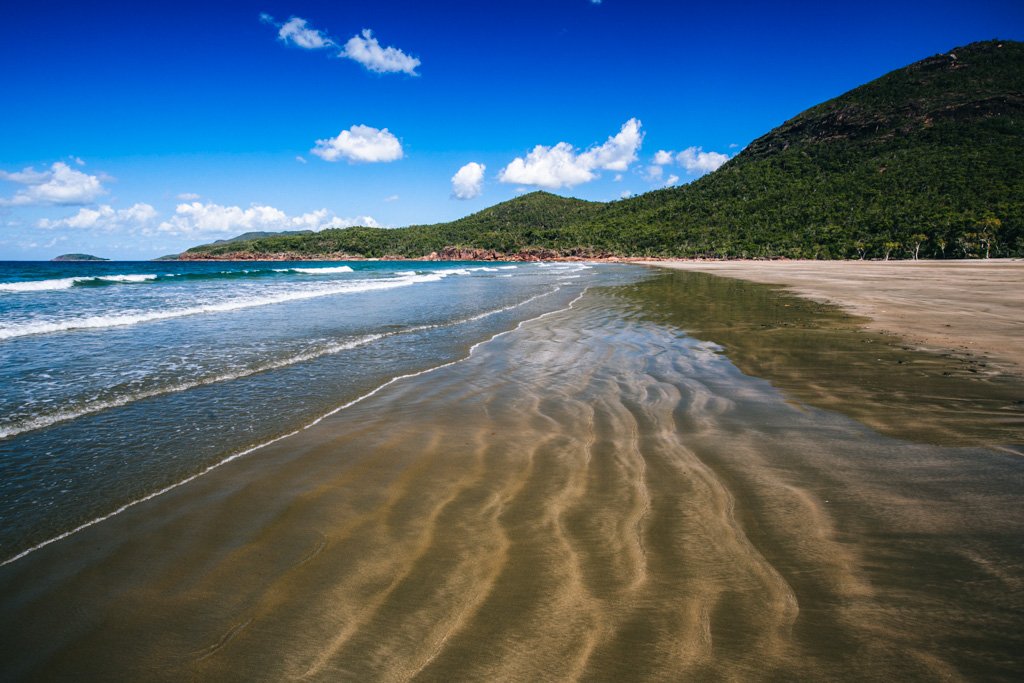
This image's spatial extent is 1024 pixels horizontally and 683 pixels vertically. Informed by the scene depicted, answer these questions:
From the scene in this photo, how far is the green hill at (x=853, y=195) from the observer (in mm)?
68188

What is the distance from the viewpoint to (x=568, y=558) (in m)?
3.02

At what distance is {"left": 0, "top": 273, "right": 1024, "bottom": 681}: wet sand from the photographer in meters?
2.24

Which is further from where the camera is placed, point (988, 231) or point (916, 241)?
point (916, 241)

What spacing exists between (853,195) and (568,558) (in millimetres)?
110775

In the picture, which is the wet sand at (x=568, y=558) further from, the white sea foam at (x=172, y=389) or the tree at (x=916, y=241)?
the tree at (x=916, y=241)

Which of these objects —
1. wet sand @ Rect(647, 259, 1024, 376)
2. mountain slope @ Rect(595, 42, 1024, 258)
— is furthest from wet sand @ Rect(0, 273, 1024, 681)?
mountain slope @ Rect(595, 42, 1024, 258)

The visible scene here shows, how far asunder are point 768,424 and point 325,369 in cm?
738

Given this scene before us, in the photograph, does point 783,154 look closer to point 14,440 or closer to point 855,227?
point 855,227

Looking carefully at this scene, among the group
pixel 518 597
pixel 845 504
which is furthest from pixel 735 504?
pixel 518 597

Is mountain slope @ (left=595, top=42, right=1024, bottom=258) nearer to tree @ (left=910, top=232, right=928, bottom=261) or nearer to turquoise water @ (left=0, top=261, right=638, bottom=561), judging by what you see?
tree @ (left=910, top=232, right=928, bottom=261)

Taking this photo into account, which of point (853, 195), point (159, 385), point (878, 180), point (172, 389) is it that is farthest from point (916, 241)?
point (159, 385)

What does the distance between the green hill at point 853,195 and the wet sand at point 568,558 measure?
251 feet

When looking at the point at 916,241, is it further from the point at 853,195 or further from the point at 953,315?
the point at 953,315

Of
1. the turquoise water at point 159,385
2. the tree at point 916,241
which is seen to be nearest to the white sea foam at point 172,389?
the turquoise water at point 159,385
